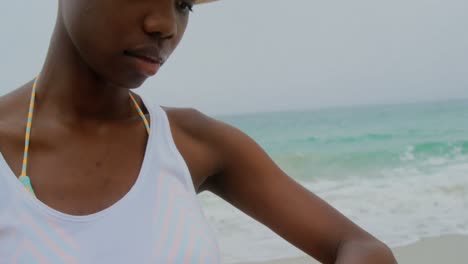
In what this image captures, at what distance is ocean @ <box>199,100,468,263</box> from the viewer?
5066mm

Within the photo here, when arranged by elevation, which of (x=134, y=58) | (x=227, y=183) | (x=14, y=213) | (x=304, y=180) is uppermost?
(x=134, y=58)

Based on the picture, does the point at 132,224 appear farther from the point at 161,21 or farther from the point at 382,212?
the point at 382,212

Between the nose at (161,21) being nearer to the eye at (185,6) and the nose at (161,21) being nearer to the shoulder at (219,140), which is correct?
the eye at (185,6)

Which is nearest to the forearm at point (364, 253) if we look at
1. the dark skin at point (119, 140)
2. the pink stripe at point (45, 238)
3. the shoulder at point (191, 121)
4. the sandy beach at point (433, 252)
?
the dark skin at point (119, 140)

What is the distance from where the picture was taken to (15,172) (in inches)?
36.8

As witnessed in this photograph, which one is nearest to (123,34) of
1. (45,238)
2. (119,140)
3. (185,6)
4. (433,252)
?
(185,6)

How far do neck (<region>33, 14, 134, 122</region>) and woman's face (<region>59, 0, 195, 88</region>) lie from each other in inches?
3.3

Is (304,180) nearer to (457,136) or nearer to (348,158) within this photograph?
(348,158)

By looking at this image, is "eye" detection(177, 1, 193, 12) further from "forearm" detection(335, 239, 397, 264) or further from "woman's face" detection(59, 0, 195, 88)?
"forearm" detection(335, 239, 397, 264)

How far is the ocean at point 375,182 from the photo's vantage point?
5066 millimetres

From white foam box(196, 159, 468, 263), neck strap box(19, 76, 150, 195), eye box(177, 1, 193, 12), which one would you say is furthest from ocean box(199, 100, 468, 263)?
eye box(177, 1, 193, 12)

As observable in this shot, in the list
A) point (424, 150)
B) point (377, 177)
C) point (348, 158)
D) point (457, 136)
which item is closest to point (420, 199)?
point (377, 177)

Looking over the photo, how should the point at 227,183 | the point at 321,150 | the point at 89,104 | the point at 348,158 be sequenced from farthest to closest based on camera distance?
the point at 321,150, the point at 348,158, the point at 227,183, the point at 89,104

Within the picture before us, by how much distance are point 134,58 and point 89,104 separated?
0.21 metres
